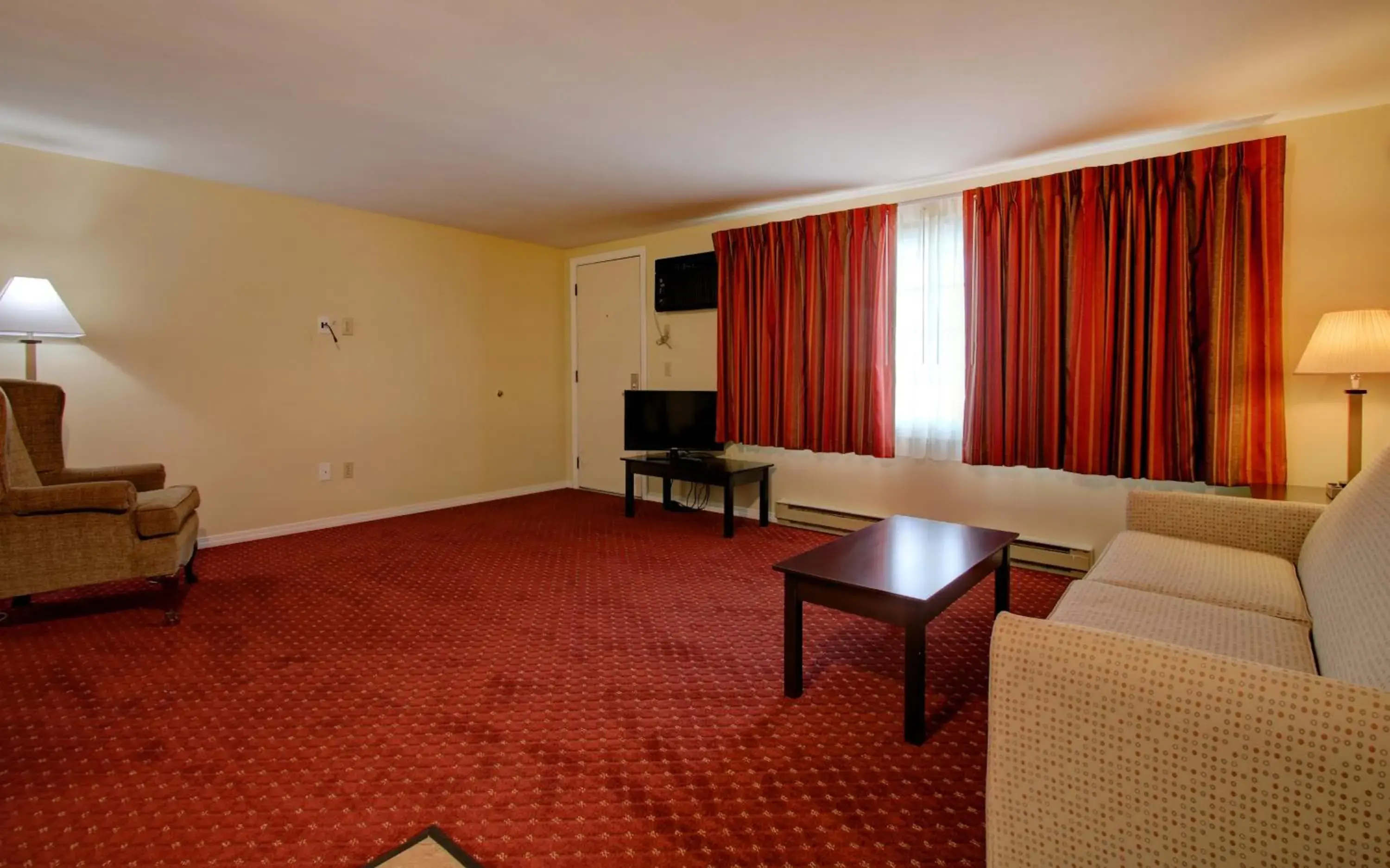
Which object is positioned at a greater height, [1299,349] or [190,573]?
[1299,349]

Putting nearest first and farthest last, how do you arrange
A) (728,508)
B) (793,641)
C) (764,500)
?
1. (793,641)
2. (728,508)
3. (764,500)

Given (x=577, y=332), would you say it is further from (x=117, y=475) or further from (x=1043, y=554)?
(x=1043, y=554)

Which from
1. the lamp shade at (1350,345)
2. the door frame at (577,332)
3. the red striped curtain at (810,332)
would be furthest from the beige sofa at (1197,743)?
the door frame at (577,332)

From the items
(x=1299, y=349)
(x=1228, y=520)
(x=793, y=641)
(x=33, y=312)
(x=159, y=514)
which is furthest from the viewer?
(x=33, y=312)

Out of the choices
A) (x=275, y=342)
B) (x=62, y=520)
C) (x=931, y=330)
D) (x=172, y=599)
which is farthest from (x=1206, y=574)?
(x=275, y=342)

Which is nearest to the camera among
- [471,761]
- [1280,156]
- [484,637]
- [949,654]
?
[471,761]

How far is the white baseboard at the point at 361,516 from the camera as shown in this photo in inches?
163

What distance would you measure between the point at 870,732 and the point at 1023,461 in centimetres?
220

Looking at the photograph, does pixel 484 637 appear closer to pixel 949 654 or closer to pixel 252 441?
pixel 949 654

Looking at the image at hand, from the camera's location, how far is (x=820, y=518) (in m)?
4.46

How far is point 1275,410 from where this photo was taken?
2.95 metres

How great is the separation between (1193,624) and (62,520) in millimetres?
4061

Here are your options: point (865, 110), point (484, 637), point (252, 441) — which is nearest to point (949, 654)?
point (484, 637)

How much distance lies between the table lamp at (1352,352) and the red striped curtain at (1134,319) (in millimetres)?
303
